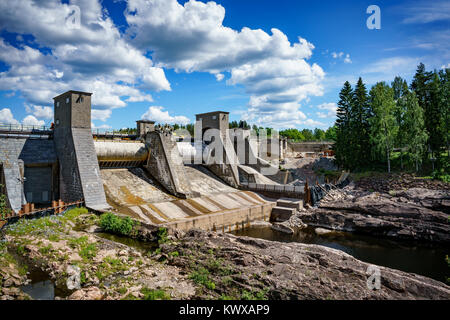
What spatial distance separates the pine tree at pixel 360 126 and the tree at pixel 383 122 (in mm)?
1538

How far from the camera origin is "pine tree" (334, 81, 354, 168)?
3438 cm

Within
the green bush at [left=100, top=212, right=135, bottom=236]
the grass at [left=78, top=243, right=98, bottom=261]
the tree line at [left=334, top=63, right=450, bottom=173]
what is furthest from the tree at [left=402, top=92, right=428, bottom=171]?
the grass at [left=78, top=243, right=98, bottom=261]

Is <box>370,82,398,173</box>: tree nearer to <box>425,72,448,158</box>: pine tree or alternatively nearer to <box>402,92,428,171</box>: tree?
<box>402,92,428,171</box>: tree

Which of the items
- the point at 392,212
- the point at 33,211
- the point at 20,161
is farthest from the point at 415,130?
the point at 20,161

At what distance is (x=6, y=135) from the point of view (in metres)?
19.4

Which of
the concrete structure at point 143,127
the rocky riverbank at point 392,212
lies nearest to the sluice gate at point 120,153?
the concrete structure at point 143,127

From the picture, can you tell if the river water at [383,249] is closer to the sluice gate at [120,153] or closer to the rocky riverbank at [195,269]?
the rocky riverbank at [195,269]

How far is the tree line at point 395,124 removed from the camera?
2992cm

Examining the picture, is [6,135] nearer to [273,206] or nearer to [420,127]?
[273,206]

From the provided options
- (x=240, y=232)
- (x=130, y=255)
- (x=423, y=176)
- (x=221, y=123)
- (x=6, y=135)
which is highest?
(x=221, y=123)
